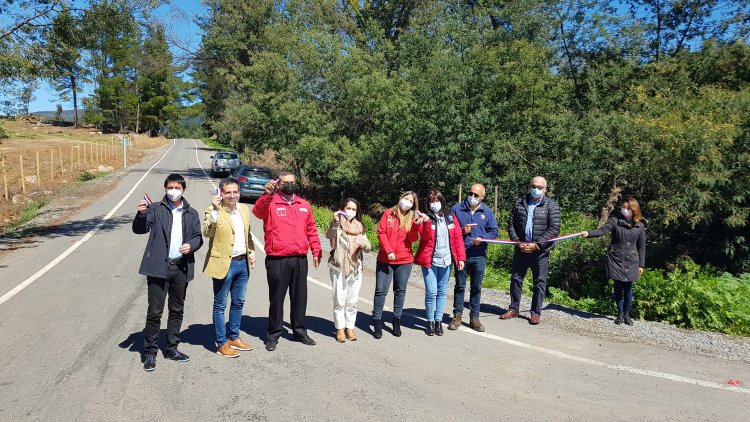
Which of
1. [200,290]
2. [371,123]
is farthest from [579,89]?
[200,290]

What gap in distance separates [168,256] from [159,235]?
228 mm

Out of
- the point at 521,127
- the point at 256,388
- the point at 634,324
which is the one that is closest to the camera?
the point at 256,388

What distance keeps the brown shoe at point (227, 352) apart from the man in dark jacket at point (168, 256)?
0.33m

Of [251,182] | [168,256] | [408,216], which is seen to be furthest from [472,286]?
[251,182]

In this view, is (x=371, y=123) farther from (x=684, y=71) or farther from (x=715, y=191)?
(x=715, y=191)

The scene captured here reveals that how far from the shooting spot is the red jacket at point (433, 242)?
6367mm

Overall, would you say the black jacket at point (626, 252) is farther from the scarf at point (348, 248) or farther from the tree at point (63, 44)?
the tree at point (63, 44)

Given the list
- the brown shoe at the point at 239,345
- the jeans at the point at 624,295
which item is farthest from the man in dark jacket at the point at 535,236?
the brown shoe at the point at 239,345

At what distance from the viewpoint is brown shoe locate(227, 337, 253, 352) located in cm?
554

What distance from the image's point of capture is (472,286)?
22.2 ft

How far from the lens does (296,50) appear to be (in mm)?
22578

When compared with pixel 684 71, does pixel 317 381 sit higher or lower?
lower

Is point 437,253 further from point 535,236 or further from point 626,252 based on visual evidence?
point 626,252

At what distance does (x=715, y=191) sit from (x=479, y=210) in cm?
470
